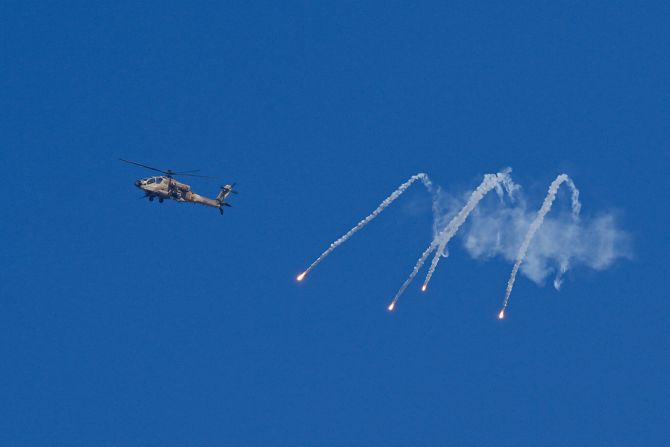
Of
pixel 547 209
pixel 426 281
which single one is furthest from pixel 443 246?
pixel 547 209

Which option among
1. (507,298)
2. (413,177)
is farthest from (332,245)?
(507,298)

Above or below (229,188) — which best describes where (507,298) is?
below

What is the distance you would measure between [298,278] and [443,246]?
12866 millimetres

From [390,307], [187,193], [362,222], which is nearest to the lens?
[390,307]

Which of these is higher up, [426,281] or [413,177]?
[413,177]

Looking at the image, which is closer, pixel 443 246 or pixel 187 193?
pixel 443 246

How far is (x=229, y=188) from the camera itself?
11581 centimetres

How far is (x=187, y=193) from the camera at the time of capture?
4412 inches

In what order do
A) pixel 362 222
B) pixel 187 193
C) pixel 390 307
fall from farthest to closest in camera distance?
pixel 187 193 < pixel 362 222 < pixel 390 307

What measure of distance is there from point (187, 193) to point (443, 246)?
28.2 metres

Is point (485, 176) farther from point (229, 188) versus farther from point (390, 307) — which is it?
point (229, 188)

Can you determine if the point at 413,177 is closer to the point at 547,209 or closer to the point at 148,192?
the point at 547,209

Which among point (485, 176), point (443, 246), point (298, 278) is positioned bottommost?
point (298, 278)

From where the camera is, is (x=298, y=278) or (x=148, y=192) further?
(x=148, y=192)
